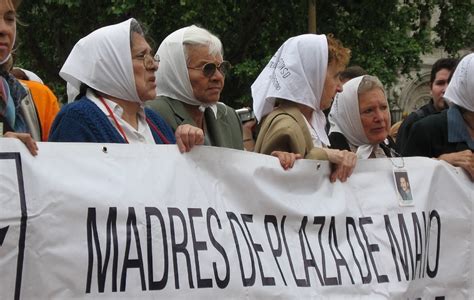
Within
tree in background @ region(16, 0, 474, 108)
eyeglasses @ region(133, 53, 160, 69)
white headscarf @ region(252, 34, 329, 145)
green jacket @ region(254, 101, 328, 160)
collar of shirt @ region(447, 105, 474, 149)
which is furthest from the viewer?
tree in background @ region(16, 0, 474, 108)

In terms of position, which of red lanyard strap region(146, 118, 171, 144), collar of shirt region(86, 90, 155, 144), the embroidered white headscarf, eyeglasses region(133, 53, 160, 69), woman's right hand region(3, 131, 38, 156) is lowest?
the embroidered white headscarf

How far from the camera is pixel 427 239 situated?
539cm

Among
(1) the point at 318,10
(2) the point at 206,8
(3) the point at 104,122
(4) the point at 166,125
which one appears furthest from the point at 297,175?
(1) the point at 318,10

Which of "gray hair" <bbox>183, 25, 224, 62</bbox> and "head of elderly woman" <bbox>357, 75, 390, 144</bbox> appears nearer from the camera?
"gray hair" <bbox>183, 25, 224, 62</bbox>

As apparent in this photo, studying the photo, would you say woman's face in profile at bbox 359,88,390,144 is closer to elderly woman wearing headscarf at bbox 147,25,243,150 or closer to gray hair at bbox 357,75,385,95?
gray hair at bbox 357,75,385,95

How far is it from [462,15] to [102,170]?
19.0m

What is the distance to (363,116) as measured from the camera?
18.7ft

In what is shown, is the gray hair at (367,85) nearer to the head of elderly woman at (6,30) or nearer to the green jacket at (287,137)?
the green jacket at (287,137)

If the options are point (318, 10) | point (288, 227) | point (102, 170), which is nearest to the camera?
point (102, 170)

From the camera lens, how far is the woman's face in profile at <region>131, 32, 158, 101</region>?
4582 mm

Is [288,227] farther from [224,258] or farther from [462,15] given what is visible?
[462,15]

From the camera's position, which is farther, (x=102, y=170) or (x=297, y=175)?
(x=297, y=175)

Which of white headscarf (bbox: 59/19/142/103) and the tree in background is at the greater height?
white headscarf (bbox: 59/19/142/103)

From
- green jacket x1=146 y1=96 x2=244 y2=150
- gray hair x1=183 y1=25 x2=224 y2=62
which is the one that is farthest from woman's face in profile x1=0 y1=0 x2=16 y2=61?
gray hair x1=183 y1=25 x2=224 y2=62
